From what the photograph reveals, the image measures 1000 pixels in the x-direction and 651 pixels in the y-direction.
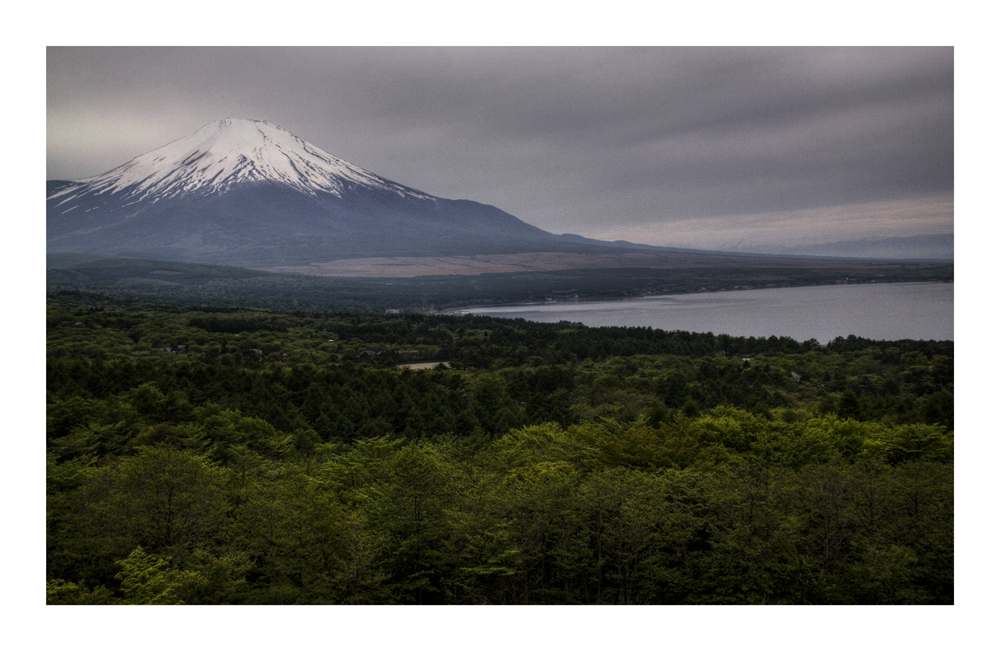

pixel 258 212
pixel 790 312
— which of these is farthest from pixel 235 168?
pixel 790 312

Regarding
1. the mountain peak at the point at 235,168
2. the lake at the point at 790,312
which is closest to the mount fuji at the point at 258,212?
the mountain peak at the point at 235,168

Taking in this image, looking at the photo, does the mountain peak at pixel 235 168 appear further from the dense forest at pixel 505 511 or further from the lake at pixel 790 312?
the dense forest at pixel 505 511

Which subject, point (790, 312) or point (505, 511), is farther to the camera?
point (790, 312)

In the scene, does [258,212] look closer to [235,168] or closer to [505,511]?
[235,168]

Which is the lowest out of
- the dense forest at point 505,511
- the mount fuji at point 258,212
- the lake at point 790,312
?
the dense forest at point 505,511

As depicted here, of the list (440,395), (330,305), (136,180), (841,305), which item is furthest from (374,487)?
(136,180)

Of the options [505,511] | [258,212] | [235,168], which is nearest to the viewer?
[505,511]
